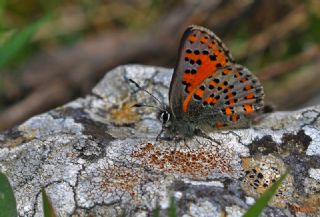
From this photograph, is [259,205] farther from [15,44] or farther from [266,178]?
[15,44]

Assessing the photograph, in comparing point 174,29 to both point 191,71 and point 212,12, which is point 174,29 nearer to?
point 212,12

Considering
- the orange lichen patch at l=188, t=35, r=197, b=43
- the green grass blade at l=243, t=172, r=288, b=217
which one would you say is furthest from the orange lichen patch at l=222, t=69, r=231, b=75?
the green grass blade at l=243, t=172, r=288, b=217

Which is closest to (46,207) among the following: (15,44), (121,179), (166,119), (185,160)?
(121,179)

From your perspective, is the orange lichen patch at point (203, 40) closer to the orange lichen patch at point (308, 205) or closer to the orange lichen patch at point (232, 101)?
the orange lichen patch at point (232, 101)

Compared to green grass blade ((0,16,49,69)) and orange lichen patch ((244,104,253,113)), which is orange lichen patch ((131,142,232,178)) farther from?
green grass blade ((0,16,49,69))

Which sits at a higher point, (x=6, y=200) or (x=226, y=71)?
(x=226, y=71)

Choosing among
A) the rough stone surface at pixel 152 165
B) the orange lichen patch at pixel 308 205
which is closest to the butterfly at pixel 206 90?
the rough stone surface at pixel 152 165
